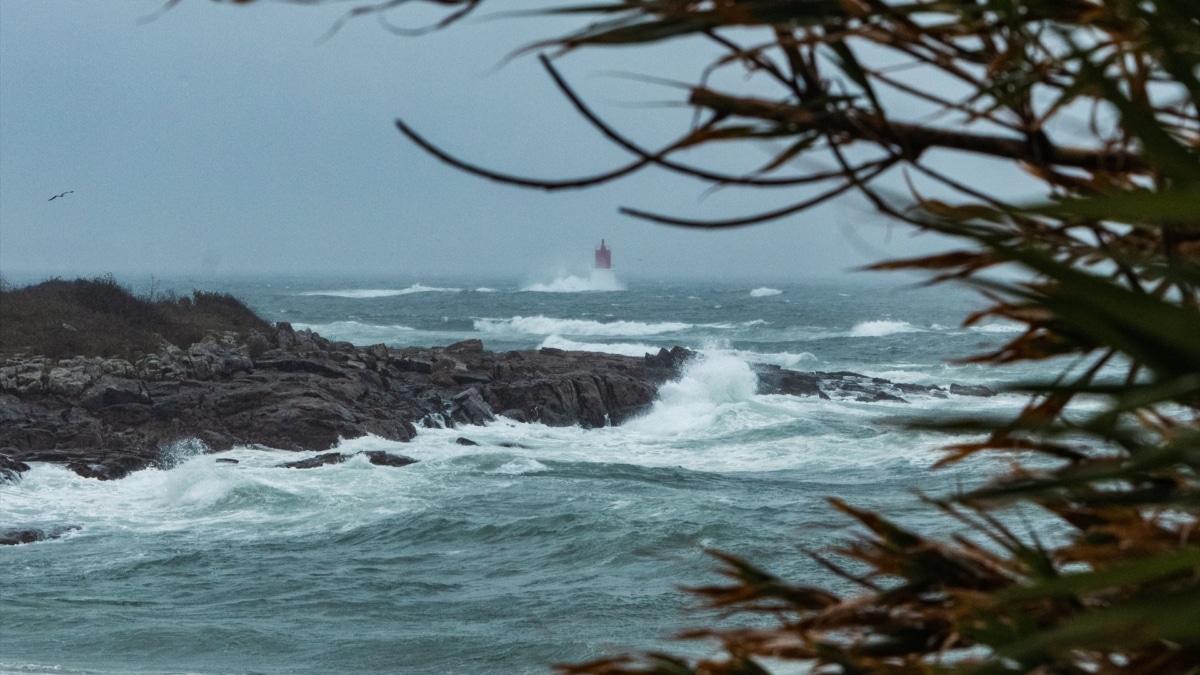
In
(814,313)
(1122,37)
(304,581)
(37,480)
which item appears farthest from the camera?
(814,313)

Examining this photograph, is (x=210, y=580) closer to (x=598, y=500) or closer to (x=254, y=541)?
(x=254, y=541)

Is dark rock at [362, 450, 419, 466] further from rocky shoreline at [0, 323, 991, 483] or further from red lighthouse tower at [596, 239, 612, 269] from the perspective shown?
red lighthouse tower at [596, 239, 612, 269]

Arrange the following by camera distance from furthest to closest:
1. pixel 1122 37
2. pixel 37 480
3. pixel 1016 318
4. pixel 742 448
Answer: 1. pixel 742 448
2. pixel 37 480
3. pixel 1016 318
4. pixel 1122 37

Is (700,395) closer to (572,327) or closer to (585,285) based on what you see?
(572,327)

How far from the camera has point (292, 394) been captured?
21.8 meters

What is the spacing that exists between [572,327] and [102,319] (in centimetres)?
2852

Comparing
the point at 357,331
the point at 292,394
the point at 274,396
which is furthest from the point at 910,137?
the point at 357,331

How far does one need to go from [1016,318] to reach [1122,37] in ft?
1.25

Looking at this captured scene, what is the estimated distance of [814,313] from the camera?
2479 inches

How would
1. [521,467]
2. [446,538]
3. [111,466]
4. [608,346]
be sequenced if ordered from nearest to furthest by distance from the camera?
[446,538] < [111,466] < [521,467] < [608,346]

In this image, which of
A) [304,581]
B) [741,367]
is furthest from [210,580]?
[741,367]

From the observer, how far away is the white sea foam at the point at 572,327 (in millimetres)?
51344

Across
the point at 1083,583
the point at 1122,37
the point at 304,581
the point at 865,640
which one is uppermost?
the point at 1122,37

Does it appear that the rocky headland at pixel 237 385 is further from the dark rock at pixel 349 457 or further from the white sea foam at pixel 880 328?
the white sea foam at pixel 880 328
